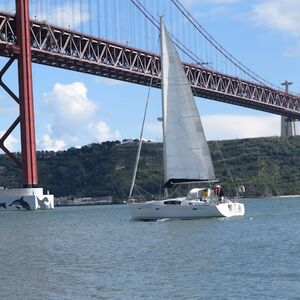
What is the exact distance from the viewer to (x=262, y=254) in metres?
21.8

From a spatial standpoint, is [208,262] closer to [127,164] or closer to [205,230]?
[205,230]

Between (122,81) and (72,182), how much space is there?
139ft

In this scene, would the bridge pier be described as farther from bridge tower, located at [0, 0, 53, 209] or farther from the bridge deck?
bridge tower, located at [0, 0, 53, 209]

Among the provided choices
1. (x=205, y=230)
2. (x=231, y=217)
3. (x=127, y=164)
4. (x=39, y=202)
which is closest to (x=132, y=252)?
(x=205, y=230)

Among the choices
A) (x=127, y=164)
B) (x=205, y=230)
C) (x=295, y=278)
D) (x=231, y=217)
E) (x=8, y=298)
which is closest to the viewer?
(x=8, y=298)

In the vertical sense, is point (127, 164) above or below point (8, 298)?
above

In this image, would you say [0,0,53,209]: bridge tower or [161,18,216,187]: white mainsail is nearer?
[161,18,216,187]: white mainsail

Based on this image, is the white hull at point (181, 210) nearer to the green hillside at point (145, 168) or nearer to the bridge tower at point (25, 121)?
the bridge tower at point (25, 121)

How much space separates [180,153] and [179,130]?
3.33 feet

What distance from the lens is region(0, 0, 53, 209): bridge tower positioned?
55541 millimetres

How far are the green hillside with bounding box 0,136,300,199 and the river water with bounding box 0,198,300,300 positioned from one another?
63.3m

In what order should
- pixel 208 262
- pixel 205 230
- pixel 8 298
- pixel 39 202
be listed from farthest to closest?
pixel 39 202 < pixel 205 230 < pixel 208 262 < pixel 8 298

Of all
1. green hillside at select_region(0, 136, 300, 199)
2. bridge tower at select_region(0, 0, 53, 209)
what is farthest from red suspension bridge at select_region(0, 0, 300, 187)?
green hillside at select_region(0, 136, 300, 199)

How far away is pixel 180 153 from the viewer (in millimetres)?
36844
